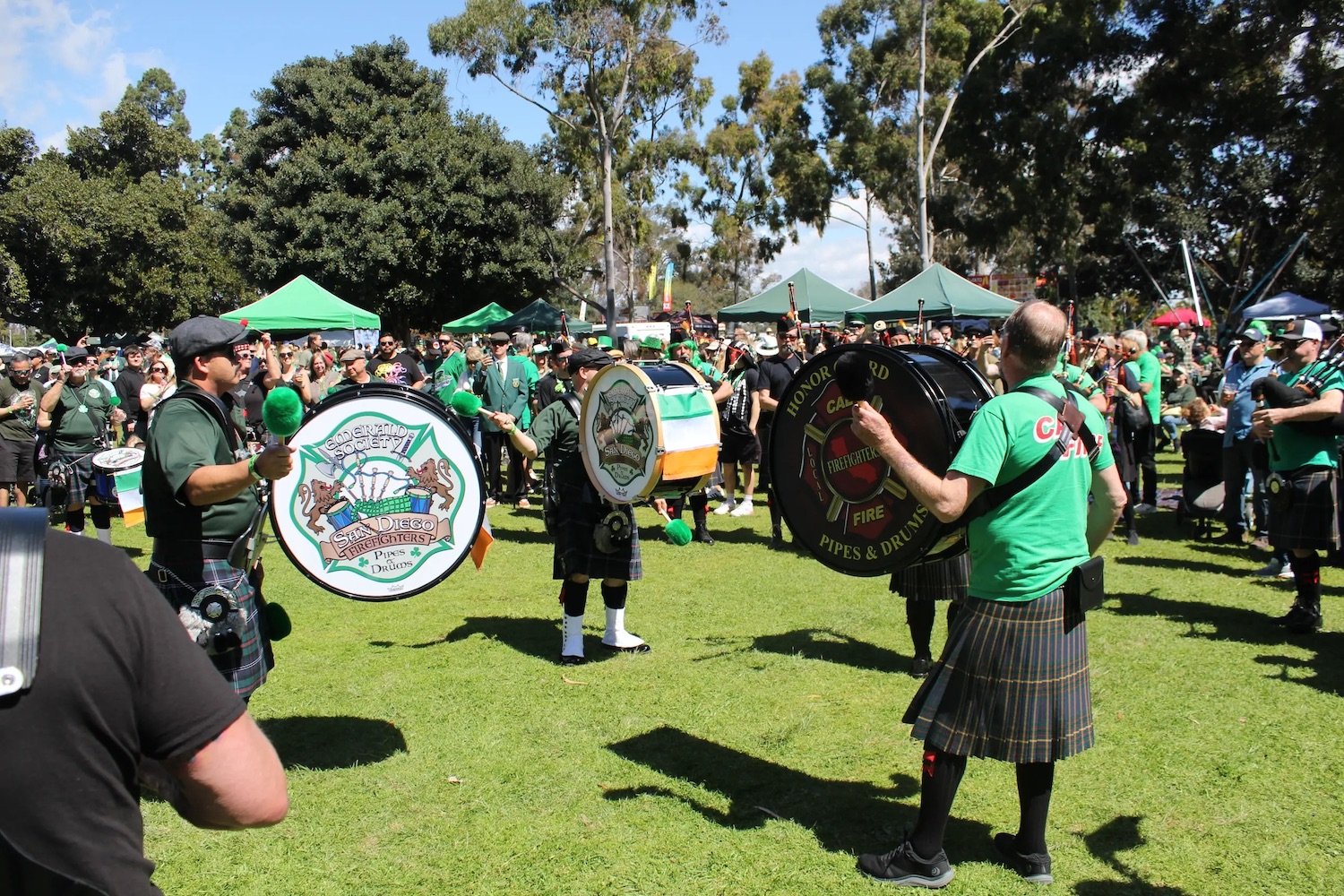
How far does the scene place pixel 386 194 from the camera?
1211 inches

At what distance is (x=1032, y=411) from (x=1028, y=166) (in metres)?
30.6

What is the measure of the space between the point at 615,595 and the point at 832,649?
141 centimetres

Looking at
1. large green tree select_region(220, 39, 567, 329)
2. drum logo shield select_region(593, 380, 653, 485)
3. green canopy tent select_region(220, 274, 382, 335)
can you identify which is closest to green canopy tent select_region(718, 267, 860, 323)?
green canopy tent select_region(220, 274, 382, 335)

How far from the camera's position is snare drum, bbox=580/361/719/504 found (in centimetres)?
498

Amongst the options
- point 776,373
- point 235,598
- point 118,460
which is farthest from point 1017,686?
point 776,373

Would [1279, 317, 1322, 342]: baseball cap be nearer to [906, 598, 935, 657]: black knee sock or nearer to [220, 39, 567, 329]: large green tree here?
[906, 598, 935, 657]: black knee sock

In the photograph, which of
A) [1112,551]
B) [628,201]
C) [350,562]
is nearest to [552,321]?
[628,201]

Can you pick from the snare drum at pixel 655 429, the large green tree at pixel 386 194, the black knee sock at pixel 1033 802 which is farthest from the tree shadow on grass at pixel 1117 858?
the large green tree at pixel 386 194

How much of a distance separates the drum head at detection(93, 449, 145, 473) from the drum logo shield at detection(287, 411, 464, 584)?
2.08m

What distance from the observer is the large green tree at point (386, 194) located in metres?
30.0

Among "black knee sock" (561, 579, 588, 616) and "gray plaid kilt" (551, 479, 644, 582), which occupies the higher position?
"gray plaid kilt" (551, 479, 644, 582)

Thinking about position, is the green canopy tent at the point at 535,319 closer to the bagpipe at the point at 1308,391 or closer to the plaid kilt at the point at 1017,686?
the bagpipe at the point at 1308,391

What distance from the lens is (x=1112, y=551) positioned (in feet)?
30.3

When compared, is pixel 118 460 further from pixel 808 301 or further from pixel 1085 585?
pixel 808 301
